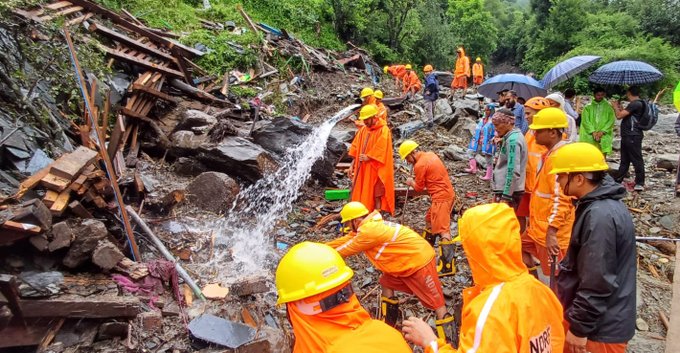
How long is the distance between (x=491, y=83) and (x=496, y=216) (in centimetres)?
607

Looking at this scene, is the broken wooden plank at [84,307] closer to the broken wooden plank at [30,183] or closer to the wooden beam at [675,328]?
the broken wooden plank at [30,183]

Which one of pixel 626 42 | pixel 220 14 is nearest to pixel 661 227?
pixel 220 14

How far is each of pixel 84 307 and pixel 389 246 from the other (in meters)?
2.28

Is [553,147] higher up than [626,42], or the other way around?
[626,42]

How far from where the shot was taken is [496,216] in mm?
1744

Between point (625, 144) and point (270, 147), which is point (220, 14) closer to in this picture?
point (270, 147)

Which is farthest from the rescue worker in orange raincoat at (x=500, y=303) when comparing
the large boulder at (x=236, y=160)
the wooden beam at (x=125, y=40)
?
the wooden beam at (x=125, y=40)

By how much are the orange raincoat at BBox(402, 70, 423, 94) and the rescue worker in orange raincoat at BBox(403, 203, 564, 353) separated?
11.4m

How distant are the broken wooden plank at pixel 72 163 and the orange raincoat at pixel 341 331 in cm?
280

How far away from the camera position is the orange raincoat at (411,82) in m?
12.7

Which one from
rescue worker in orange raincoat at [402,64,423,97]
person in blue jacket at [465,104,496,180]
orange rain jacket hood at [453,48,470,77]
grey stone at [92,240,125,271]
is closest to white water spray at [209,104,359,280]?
grey stone at [92,240,125,271]

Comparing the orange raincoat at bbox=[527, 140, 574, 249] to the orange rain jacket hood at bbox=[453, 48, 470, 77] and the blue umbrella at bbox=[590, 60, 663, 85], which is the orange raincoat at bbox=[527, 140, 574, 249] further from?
the orange rain jacket hood at bbox=[453, 48, 470, 77]

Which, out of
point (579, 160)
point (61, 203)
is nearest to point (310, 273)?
point (579, 160)

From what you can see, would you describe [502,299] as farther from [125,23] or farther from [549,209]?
[125,23]
